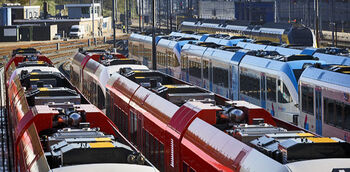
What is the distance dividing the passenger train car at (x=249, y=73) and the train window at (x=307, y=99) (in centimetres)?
47

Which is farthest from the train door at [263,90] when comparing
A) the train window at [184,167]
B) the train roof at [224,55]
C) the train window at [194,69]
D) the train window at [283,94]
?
the train window at [184,167]

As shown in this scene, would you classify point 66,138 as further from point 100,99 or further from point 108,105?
point 100,99

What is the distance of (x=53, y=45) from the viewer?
96.2 metres

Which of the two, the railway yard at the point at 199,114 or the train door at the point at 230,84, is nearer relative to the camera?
the railway yard at the point at 199,114

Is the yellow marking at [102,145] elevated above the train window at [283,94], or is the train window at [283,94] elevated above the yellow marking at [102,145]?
the yellow marking at [102,145]

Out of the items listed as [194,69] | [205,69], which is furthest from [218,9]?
[205,69]

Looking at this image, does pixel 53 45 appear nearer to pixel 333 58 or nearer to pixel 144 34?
pixel 144 34

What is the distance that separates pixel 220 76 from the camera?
32.4 meters

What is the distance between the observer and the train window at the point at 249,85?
89.9 feet

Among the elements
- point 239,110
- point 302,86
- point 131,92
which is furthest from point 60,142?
point 302,86

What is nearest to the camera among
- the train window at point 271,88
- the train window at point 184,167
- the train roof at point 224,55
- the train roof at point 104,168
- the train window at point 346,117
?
the train roof at point 104,168

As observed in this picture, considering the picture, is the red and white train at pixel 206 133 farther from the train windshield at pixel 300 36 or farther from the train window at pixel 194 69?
the train windshield at pixel 300 36

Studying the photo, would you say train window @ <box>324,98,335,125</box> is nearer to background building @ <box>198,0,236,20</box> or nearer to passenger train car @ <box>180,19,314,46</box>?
passenger train car @ <box>180,19,314,46</box>

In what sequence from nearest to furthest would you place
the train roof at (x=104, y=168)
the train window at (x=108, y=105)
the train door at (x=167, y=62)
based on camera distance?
the train roof at (x=104, y=168)
the train window at (x=108, y=105)
the train door at (x=167, y=62)
